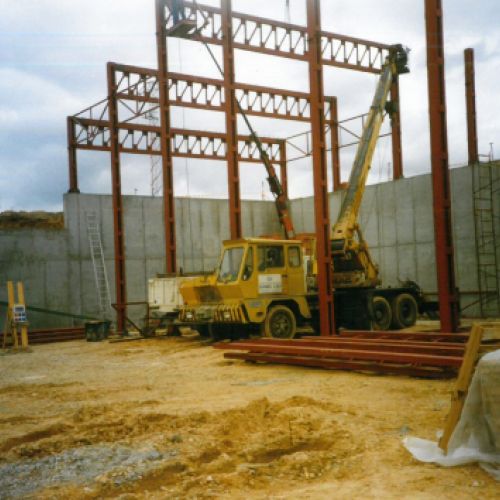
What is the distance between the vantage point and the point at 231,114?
18.5 m

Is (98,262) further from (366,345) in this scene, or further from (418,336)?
(366,345)

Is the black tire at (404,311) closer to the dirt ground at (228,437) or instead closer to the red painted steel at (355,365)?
the red painted steel at (355,365)

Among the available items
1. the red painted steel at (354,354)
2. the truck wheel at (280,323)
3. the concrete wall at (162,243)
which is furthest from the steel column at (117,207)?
the red painted steel at (354,354)

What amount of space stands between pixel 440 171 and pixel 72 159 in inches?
706

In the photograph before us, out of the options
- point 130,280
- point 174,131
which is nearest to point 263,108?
point 174,131

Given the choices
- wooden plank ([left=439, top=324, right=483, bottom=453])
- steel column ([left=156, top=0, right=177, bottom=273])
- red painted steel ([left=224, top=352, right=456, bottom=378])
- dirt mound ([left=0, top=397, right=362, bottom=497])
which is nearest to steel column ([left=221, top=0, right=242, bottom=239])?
steel column ([left=156, top=0, right=177, bottom=273])

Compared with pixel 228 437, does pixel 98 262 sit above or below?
above

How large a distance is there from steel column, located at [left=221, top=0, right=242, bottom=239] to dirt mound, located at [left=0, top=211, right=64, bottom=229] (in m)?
10.1

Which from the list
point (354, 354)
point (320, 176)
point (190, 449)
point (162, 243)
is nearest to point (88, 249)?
point (162, 243)

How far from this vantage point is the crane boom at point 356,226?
58.3 feet

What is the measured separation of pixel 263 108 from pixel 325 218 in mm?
13905

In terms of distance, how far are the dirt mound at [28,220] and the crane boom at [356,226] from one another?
42.9 ft

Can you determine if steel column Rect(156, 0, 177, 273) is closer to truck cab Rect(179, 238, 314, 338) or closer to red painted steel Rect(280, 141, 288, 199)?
truck cab Rect(179, 238, 314, 338)

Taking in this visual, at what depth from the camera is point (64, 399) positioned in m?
9.37
